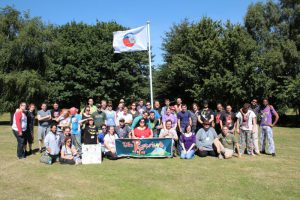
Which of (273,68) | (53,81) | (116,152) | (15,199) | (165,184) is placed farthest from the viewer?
(53,81)

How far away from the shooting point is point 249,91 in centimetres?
2850

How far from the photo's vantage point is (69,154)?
10562 mm

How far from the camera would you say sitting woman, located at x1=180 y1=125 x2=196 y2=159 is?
36.5 feet

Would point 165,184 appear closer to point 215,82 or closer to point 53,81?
point 215,82

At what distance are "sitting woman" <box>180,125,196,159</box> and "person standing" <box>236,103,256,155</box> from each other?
174 centimetres

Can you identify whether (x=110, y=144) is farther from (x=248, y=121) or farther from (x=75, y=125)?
(x=248, y=121)

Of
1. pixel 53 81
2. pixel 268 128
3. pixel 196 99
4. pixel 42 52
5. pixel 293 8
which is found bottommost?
pixel 268 128

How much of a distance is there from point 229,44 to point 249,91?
4.46 meters

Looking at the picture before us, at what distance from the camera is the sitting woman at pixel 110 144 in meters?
11.1

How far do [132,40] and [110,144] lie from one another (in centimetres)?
760

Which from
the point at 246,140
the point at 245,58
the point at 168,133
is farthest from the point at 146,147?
the point at 245,58

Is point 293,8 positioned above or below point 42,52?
above

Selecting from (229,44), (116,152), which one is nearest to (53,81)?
(229,44)

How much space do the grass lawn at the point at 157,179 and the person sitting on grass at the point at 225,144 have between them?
40 centimetres
